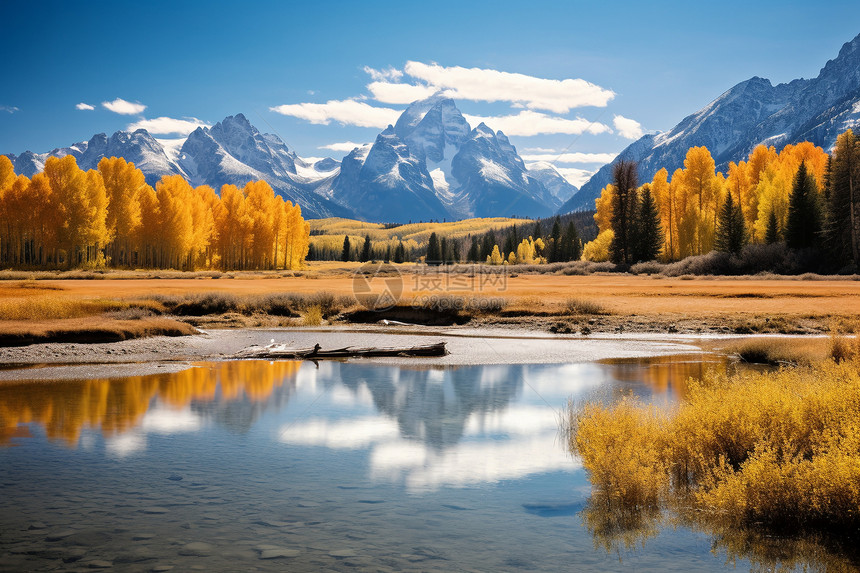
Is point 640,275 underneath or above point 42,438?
above

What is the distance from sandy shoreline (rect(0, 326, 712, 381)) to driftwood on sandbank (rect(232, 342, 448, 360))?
20.7 inches

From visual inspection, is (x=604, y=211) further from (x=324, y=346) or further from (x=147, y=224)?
(x=324, y=346)

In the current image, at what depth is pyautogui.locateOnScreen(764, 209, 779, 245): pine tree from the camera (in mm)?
74562

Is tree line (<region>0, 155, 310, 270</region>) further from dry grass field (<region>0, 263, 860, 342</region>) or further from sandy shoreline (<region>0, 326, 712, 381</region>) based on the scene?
sandy shoreline (<region>0, 326, 712, 381</region>)

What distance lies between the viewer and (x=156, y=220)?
8838cm

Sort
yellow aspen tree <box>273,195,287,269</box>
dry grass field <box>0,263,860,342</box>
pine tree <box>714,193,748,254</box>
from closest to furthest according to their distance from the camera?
dry grass field <box>0,263,860,342</box>
pine tree <box>714,193,748,254</box>
yellow aspen tree <box>273,195,287,269</box>

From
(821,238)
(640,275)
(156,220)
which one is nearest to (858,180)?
(821,238)

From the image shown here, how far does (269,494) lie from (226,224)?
10005 cm

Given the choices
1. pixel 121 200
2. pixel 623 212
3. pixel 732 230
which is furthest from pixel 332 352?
pixel 623 212

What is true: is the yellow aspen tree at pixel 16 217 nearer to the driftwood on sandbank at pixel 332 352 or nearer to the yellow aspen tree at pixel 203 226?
the yellow aspen tree at pixel 203 226

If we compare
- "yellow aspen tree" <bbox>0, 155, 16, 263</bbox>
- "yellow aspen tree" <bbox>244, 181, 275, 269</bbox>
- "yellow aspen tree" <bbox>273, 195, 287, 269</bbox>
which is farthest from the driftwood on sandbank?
"yellow aspen tree" <bbox>273, 195, 287, 269</bbox>

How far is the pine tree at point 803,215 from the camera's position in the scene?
219ft

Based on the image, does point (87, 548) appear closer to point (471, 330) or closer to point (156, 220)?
point (471, 330)

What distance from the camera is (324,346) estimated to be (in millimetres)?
29625
